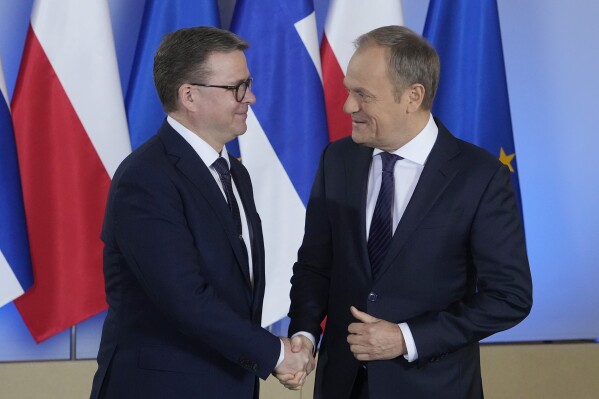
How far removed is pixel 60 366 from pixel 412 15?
7.80 feet

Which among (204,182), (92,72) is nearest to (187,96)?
(204,182)

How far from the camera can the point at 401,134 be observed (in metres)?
2.33

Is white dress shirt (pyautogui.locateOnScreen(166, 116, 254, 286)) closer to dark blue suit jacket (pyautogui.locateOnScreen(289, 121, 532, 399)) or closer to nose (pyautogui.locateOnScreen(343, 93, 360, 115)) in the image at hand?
dark blue suit jacket (pyautogui.locateOnScreen(289, 121, 532, 399))

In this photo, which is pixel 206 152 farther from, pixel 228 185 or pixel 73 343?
pixel 73 343

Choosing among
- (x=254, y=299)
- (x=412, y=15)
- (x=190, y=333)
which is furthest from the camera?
(x=412, y=15)

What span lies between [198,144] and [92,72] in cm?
146

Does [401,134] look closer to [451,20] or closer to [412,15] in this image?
[451,20]

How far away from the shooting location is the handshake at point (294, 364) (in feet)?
7.38

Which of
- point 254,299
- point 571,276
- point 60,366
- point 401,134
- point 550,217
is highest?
point 401,134

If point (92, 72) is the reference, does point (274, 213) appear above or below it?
below

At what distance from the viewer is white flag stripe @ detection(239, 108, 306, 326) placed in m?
3.64

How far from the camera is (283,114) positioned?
12.1ft

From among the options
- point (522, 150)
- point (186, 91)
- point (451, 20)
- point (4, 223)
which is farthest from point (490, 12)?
point (4, 223)

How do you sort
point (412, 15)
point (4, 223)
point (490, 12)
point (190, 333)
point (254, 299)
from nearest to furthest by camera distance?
point (190, 333)
point (254, 299)
point (4, 223)
point (490, 12)
point (412, 15)
